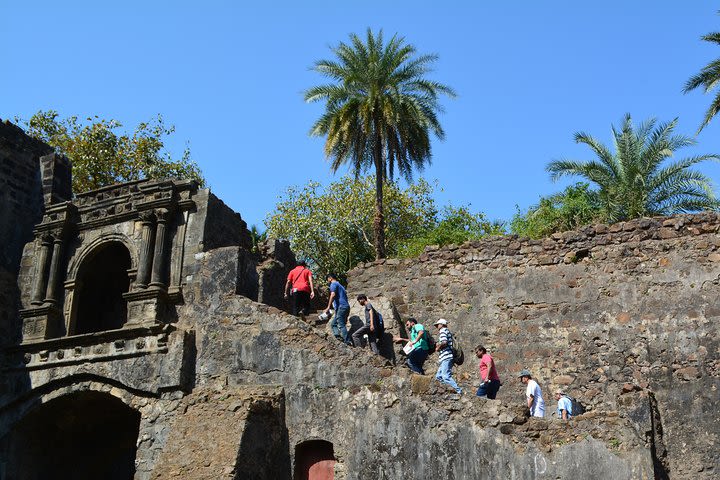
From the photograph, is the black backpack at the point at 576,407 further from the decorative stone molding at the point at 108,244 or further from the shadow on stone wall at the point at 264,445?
the decorative stone molding at the point at 108,244

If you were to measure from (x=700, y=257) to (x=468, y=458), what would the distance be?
753 centimetres

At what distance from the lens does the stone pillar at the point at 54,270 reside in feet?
73.6

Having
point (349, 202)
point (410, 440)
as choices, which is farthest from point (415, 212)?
point (410, 440)

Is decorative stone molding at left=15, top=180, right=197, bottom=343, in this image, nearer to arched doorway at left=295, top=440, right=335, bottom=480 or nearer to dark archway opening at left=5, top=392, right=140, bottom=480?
dark archway opening at left=5, top=392, right=140, bottom=480

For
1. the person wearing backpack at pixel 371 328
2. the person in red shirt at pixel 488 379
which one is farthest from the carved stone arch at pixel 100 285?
the person in red shirt at pixel 488 379

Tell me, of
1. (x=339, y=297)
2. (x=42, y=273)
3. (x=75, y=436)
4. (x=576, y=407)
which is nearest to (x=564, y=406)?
(x=576, y=407)

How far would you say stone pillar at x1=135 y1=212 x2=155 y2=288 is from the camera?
70.2 ft

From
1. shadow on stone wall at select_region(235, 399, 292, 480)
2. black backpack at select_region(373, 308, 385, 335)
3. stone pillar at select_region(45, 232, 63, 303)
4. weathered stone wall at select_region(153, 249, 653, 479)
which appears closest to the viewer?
weathered stone wall at select_region(153, 249, 653, 479)

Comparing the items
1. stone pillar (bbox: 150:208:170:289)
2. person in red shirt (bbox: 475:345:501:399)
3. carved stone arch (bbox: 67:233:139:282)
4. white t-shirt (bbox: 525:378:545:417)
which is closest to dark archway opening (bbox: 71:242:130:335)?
carved stone arch (bbox: 67:233:139:282)

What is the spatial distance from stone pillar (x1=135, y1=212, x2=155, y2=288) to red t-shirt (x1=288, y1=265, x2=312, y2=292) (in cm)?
298

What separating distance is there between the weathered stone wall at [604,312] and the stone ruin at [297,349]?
40 millimetres

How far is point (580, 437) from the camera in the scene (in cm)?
1573

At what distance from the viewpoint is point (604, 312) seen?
70.4ft

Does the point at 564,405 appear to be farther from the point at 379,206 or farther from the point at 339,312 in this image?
the point at 379,206
